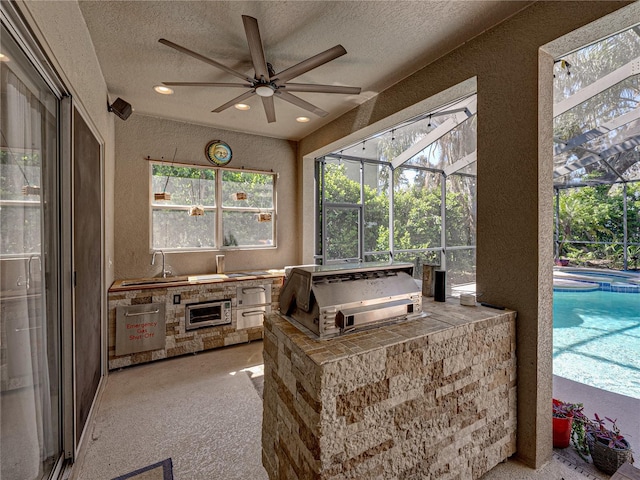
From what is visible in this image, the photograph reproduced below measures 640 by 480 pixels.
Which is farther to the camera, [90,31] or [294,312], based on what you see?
[90,31]

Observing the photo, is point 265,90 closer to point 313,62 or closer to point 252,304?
point 313,62

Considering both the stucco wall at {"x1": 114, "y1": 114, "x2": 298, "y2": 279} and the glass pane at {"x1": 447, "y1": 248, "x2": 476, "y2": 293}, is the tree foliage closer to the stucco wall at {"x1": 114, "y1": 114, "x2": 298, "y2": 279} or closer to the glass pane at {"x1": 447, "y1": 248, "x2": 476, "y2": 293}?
the glass pane at {"x1": 447, "y1": 248, "x2": 476, "y2": 293}

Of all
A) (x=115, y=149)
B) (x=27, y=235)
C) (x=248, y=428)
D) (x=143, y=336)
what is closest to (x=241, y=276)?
(x=143, y=336)

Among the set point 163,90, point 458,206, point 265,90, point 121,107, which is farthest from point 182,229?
point 458,206

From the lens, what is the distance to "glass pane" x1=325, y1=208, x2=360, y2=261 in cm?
503

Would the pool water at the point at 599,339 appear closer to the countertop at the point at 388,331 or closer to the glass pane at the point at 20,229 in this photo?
the countertop at the point at 388,331

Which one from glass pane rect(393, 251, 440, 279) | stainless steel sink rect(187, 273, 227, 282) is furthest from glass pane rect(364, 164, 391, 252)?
stainless steel sink rect(187, 273, 227, 282)

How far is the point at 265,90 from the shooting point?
239 centimetres

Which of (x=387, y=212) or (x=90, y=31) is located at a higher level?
(x=90, y=31)

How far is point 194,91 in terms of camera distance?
9.83 feet

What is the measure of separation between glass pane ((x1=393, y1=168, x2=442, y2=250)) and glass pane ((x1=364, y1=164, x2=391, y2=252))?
269 millimetres

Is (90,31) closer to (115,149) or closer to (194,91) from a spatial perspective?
(194,91)

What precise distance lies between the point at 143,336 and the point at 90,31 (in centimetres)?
281

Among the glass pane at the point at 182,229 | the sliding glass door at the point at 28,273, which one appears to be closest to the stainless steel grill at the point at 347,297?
the sliding glass door at the point at 28,273
